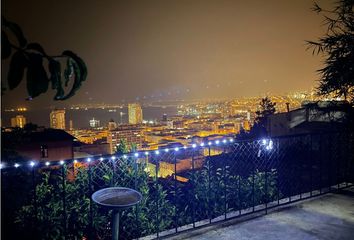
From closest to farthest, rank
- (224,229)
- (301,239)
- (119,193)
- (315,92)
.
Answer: (119,193)
(301,239)
(224,229)
(315,92)

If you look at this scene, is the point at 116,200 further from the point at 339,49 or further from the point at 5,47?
the point at 339,49

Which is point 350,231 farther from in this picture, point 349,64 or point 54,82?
point 54,82

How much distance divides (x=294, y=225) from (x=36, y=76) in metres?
3.97

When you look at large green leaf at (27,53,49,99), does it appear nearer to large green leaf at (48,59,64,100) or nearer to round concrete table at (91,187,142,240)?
large green leaf at (48,59,64,100)

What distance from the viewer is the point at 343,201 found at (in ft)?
16.1

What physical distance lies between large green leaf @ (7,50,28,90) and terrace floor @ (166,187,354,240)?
3.23 m

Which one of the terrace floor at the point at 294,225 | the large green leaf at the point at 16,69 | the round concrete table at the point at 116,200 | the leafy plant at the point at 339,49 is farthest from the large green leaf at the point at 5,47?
the leafy plant at the point at 339,49

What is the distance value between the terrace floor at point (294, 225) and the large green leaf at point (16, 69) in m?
3.23

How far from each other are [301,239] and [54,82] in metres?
3.58

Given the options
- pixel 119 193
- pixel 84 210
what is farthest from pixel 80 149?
pixel 119 193

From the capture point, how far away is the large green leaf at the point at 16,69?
1.01 metres

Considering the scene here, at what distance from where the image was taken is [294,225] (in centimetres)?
404

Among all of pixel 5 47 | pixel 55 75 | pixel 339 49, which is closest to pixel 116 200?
pixel 55 75

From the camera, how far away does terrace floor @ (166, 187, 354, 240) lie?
3.77 m
